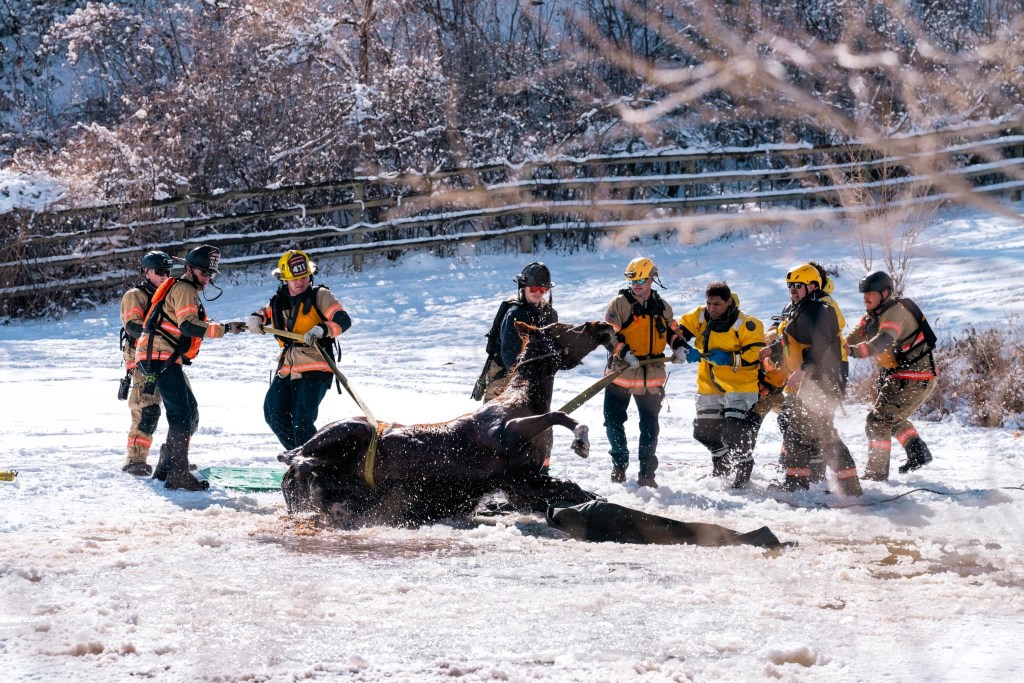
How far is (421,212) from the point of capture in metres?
20.7

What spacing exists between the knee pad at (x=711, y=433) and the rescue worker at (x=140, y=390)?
13.0 ft

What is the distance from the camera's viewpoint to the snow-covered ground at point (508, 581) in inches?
162

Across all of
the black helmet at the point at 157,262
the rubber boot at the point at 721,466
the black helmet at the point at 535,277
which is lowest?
the rubber boot at the point at 721,466

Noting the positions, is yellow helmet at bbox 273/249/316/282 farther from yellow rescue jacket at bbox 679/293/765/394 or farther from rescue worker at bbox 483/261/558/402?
yellow rescue jacket at bbox 679/293/765/394

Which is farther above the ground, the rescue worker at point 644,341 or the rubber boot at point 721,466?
the rescue worker at point 644,341

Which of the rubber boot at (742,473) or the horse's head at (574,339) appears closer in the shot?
the horse's head at (574,339)

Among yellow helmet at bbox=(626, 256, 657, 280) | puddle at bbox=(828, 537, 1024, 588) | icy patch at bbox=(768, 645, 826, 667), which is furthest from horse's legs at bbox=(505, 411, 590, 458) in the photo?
icy patch at bbox=(768, 645, 826, 667)

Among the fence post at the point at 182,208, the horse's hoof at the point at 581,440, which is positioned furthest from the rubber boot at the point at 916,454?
the fence post at the point at 182,208

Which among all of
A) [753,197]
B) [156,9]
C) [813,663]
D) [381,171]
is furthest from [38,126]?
[813,663]

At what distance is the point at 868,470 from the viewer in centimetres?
848

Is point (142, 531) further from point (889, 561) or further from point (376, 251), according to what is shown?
point (376, 251)

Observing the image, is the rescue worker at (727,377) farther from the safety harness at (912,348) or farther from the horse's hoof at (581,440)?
the horse's hoof at (581,440)

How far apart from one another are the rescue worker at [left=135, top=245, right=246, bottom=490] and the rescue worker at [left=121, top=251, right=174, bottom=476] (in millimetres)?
415

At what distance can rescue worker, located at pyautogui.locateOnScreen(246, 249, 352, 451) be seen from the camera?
7875mm
